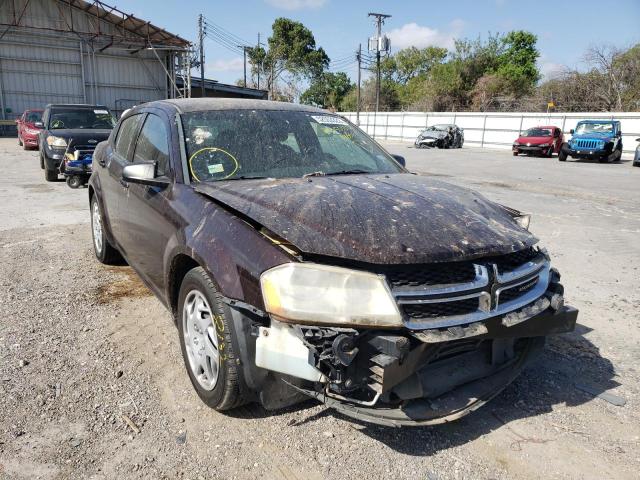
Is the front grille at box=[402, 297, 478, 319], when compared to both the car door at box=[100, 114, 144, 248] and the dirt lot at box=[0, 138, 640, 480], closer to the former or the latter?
the dirt lot at box=[0, 138, 640, 480]

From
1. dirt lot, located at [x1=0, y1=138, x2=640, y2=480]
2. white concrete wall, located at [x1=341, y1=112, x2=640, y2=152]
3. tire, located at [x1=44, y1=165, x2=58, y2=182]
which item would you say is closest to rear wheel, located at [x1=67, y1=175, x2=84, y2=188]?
tire, located at [x1=44, y1=165, x2=58, y2=182]

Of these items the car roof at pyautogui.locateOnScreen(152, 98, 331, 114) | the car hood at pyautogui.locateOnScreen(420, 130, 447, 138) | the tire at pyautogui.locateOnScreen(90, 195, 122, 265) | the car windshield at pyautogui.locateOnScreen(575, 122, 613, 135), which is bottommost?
the tire at pyautogui.locateOnScreen(90, 195, 122, 265)

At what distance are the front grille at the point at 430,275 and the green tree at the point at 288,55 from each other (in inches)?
2459

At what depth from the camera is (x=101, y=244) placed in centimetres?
518

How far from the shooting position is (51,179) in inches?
442

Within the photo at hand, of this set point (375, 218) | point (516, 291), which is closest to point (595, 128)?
point (516, 291)

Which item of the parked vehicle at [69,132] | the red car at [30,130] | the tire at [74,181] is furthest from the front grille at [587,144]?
the red car at [30,130]

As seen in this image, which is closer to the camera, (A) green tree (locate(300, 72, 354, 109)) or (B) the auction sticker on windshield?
(B) the auction sticker on windshield

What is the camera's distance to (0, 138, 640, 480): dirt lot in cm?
236

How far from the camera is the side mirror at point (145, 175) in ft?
10.4

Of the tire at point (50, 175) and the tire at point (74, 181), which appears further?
the tire at point (50, 175)

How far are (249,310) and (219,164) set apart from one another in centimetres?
131

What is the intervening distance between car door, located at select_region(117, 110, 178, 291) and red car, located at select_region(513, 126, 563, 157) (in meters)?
24.5

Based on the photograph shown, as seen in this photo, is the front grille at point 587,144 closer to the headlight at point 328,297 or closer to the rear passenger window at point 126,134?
the rear passenger window at point 126,134
